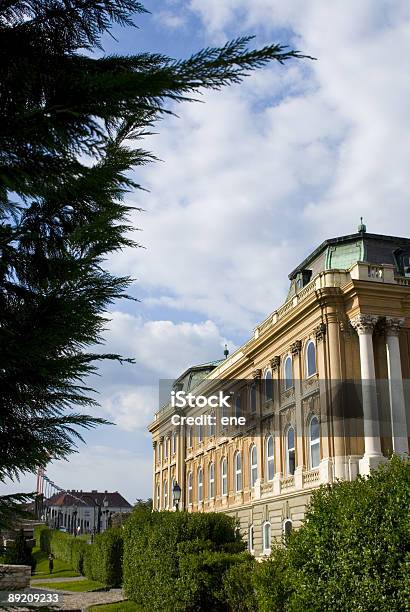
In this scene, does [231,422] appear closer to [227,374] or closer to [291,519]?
[227,374]

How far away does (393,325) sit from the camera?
1254 inches

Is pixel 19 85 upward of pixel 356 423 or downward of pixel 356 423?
downward

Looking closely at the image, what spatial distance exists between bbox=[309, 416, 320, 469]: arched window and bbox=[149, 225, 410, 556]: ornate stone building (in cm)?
5

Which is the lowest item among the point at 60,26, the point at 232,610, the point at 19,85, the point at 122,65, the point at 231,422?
the point at 232,610

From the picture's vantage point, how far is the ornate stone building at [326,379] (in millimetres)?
30422

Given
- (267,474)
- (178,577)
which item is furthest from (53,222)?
(267,474)

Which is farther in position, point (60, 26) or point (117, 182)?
point (60, 26)

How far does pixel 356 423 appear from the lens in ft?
99.7

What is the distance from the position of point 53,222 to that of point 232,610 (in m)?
17.6

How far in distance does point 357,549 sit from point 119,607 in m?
17.8

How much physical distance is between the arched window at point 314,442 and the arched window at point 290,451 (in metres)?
2.53

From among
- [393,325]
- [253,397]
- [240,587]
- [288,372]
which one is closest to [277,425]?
[288,372]

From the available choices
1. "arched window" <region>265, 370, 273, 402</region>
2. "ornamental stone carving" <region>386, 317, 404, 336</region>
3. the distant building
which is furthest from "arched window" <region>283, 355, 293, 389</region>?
the distant building

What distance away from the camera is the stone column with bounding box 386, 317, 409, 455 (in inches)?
1187
